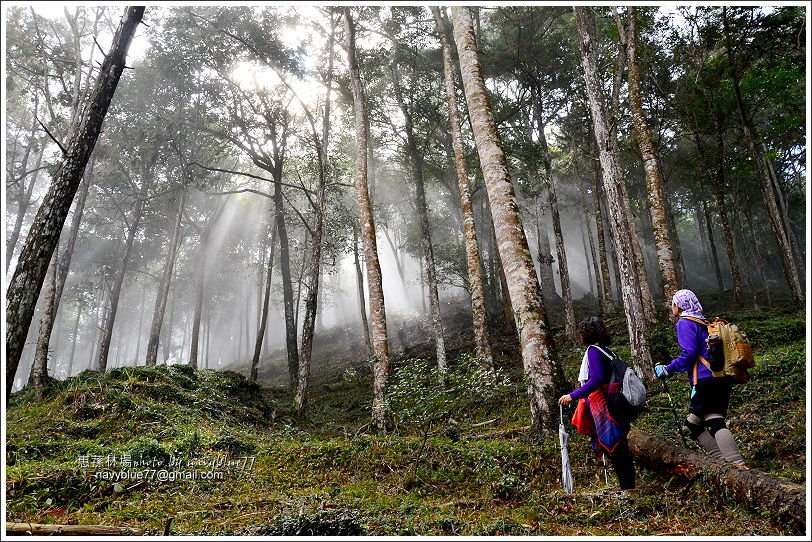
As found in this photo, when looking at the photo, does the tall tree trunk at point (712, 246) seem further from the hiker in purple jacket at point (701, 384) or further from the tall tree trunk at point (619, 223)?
the hiker in purple jacket at point (701, 384)

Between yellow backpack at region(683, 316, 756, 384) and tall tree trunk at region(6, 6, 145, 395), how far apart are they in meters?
7.43

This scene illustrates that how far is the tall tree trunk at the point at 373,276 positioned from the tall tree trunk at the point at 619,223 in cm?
538

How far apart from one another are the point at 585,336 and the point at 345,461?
12.1ft

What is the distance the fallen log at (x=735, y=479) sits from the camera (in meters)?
3.32

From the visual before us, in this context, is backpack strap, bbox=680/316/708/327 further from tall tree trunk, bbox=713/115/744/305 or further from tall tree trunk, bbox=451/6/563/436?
tall tree trunk, bbox=713/115/744/305

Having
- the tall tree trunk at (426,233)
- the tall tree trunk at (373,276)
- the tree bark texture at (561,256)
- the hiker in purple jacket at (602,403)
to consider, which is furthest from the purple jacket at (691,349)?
the tree bark texture at (561,256)

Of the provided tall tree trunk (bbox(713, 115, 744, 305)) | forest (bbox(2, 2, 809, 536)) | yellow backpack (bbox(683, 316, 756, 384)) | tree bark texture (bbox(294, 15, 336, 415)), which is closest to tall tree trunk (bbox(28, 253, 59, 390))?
forest (bbox(2, 2, 809, 536))

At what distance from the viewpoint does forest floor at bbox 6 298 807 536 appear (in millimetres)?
3672

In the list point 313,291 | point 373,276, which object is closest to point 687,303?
point 373,276

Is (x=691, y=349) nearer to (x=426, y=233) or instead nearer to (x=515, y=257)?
(x=515, y=257)

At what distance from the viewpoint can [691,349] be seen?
4531 millimetres

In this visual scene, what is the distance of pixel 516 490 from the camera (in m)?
4.59

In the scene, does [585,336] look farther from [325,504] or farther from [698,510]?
[325,504]

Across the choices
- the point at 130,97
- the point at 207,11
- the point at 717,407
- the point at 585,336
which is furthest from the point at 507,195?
the point at 130,97
